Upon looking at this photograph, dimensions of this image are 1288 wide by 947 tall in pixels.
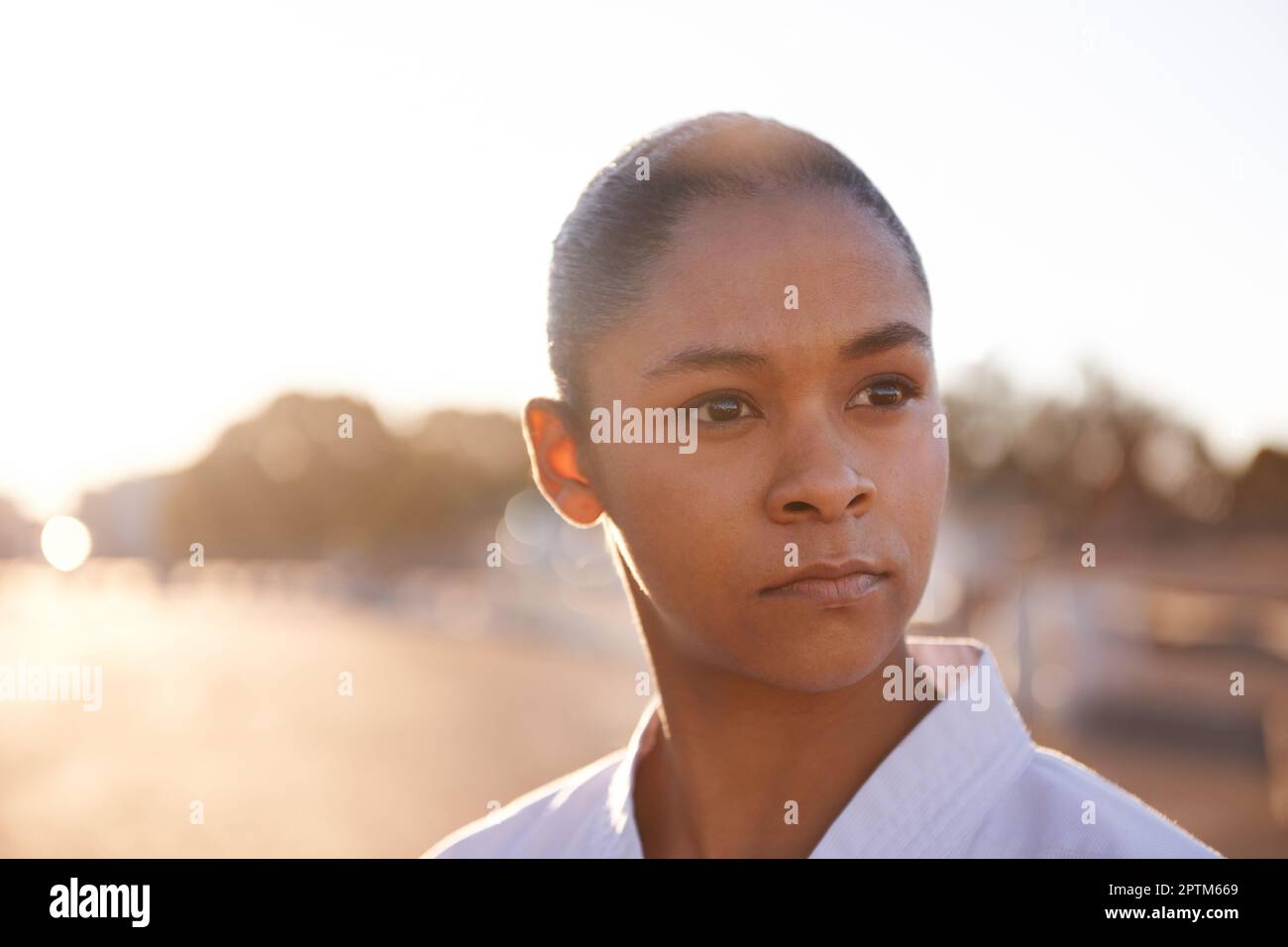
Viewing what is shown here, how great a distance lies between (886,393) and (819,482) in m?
0.29

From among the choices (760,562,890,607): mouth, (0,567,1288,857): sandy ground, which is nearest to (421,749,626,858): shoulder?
(760,562,890,607): mouth

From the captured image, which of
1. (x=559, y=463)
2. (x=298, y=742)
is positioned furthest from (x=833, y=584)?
(x=298, y=742)

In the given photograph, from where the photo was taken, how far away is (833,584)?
6.95 ft

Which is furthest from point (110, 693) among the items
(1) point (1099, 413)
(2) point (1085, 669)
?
(1) point (1099, 413)

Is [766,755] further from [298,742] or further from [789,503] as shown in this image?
[298,742]

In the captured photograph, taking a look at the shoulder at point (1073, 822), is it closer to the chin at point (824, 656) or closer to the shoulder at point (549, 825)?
the chin at point (824, 656)

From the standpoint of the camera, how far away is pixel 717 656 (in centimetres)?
232

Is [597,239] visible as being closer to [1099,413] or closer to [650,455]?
[650,455]

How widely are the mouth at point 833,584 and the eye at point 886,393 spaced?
12.7 inches

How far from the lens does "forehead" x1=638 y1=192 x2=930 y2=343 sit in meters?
2.16

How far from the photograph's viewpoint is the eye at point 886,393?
223cm

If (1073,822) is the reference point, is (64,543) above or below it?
below

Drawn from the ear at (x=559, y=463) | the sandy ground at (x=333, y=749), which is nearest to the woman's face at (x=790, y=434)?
the ear at (x=559, y=463)
